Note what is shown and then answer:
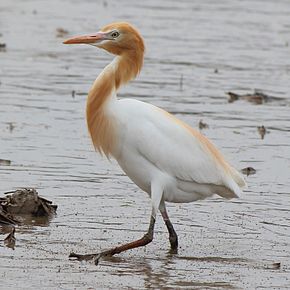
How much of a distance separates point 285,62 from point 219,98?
9.95 ft

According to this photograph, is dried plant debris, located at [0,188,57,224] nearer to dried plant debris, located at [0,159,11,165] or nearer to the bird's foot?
the bird's foot

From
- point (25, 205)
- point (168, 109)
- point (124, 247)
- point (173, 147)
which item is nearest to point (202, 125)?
point (168, 109)

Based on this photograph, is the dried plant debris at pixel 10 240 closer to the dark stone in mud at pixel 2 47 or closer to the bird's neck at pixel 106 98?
the bird's neck at pixel 106 98

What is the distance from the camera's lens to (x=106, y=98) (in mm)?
8594

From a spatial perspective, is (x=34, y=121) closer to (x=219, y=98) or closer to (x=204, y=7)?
(x=219, y=98)

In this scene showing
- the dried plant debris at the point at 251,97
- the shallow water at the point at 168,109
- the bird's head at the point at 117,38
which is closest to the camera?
the shallow water at the point at 168,109

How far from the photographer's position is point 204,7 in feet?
75.7

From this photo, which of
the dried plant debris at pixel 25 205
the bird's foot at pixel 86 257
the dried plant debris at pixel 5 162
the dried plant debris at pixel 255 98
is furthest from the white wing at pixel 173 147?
the dried plant debris at pixel 255 98

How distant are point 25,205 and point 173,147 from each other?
141cm

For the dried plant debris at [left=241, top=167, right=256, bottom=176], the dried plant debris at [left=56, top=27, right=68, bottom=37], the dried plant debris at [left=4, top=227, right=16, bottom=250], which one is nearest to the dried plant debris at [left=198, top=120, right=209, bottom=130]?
the dried plant debris at [left=241, top=167, right=256, bottom=176]

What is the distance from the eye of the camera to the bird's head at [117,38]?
8.65m

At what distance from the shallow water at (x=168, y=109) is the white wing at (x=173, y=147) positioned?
0.56 metres

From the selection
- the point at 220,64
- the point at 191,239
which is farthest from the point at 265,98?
the point at 191,239

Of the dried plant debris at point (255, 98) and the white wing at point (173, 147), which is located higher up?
the white wing at point (173, 147)
